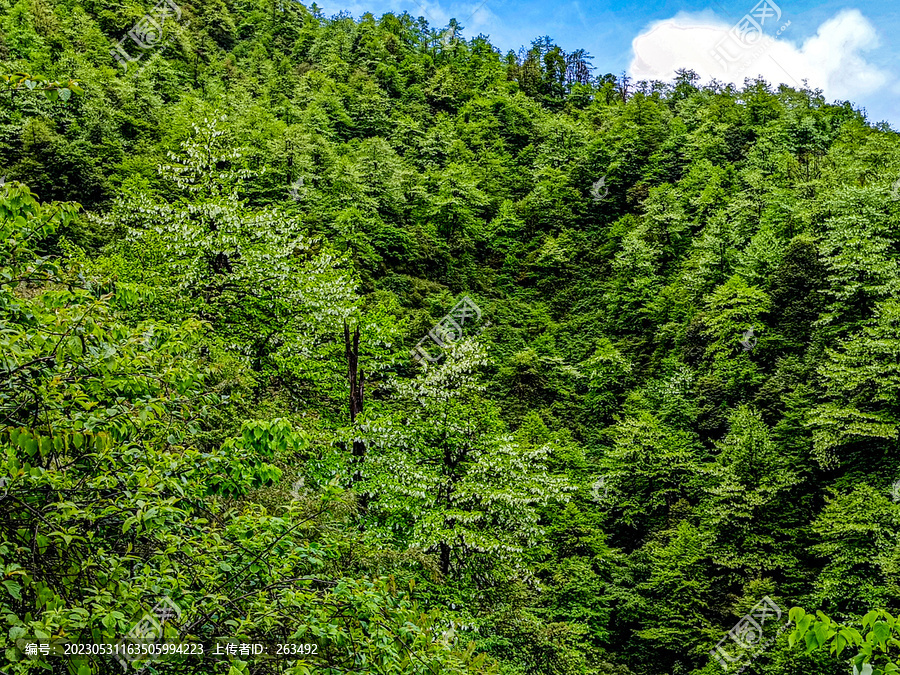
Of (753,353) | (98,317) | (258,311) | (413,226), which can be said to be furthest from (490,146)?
(98,317)

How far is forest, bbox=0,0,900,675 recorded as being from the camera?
3.72m

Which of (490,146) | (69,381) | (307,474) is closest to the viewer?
(69,381)

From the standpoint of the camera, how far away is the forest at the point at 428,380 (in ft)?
12.2

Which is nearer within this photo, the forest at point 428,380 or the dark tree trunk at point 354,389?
the forest at point 428,380

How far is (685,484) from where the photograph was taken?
23.5 metres

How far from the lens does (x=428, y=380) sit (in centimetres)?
1391

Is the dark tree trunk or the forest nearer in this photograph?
→ the forest

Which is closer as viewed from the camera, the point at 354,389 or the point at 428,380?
the point at 428,380

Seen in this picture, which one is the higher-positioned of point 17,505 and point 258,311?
point 258,311

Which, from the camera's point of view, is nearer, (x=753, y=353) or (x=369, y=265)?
(x=753, y=353)

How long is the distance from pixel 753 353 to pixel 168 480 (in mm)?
28304

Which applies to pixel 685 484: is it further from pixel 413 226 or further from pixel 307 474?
pixel 413 226

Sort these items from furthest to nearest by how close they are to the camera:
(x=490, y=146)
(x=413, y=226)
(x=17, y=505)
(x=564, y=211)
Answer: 1. (x=490, y=146)
2. (x=564, y=211)
3. (x=413, y=226)
4. (x=17, y=505)

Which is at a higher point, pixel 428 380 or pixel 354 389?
pixel 428 380
